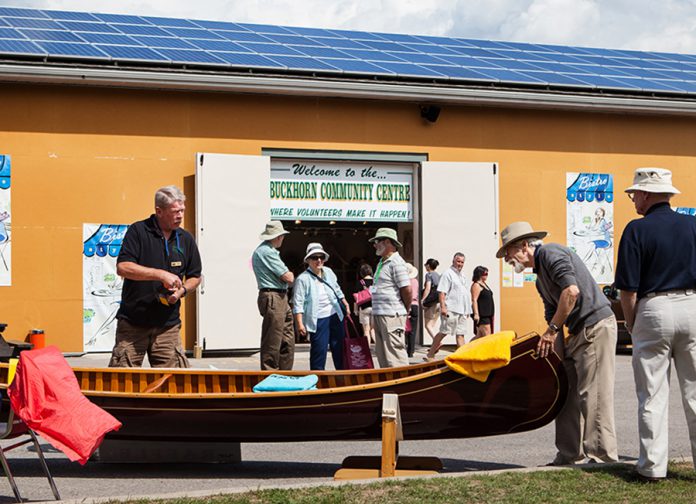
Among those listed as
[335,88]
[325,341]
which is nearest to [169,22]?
[335,88]

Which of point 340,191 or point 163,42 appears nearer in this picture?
point 340,191

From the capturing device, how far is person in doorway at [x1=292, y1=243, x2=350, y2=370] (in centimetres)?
1202

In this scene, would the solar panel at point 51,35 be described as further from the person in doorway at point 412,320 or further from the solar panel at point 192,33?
the person in doorway at point 412,320

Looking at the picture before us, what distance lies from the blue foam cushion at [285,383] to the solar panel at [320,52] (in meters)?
12.8

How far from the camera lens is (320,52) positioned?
20.8 metres

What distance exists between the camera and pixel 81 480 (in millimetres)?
7586

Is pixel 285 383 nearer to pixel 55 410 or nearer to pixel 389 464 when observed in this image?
pixel 389 464

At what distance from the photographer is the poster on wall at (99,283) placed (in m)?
17.8

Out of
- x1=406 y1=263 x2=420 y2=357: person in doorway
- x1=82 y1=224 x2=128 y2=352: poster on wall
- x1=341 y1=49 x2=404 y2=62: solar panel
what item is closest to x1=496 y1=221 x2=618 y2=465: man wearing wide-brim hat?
x1=406 y1=263 x2=420 y2=357: person in doorway

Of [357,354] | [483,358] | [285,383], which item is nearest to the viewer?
[483,358]

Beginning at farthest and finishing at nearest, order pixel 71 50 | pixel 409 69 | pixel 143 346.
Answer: pixel 409 69 < pixel 71 50 < pixel 143 346

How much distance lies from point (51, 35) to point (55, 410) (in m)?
13.7

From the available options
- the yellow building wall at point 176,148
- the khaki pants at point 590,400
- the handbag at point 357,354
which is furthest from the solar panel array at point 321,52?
the khaki pants at point 590,400

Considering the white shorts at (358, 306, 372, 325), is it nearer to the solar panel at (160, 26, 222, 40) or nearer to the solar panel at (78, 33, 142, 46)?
the solar panel at (78, 33, 142, 46)
